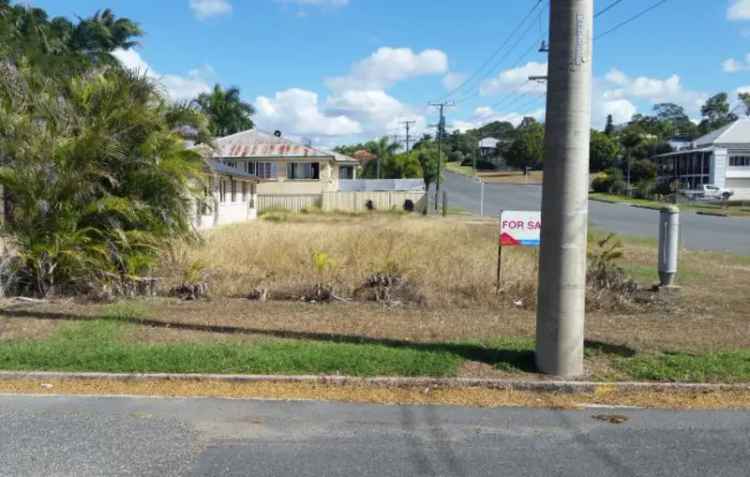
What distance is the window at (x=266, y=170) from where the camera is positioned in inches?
1816

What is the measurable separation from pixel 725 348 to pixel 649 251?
1220 cm

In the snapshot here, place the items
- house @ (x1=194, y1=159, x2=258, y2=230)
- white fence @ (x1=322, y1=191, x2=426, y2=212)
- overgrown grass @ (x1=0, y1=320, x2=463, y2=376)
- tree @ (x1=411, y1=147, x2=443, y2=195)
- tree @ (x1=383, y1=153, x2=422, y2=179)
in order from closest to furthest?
overgrown grass @ (x1=0, y1=320, x2=463, y2=376) < house @ (x1=194, y1=159, x2=258, y2=230) < white fence @ (x1=322, y1=191, x2=426, y2=212) < tree @ (x1=411, y1=147, x2=443, y2=195) < tree @ (x1=383, y1=153, x2=422, y2=179)

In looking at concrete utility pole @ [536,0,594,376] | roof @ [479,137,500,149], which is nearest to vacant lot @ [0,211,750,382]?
concrete utility pole @ [536,0,594,376]

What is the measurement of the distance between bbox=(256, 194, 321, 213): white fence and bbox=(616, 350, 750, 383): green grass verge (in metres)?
40.0

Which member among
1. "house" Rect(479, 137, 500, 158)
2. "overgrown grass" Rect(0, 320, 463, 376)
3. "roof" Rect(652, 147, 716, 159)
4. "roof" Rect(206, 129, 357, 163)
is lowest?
"overgrown grass" Rect(0, 320, 463, 376)

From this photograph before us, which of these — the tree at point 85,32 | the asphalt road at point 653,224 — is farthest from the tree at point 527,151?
the tree at point 85,32

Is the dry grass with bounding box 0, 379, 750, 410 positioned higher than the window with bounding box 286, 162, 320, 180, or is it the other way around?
the window with bounding box 286, 162, 320, 180

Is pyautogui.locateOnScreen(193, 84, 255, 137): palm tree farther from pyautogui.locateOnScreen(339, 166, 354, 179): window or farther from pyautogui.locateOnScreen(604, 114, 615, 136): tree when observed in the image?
pyautogui.locateOnScreen(604, 114, 615, 136): tree

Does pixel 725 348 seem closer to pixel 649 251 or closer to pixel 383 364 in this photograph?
pixel 383 364

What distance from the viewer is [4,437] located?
15.0 ft

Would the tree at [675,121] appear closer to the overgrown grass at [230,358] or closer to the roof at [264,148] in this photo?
the roof at [264,148]

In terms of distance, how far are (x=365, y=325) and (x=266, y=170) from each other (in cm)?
3970

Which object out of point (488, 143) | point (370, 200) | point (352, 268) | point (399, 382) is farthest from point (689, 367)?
point (488, 143)

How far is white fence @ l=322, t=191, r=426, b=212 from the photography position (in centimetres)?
4675
